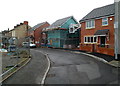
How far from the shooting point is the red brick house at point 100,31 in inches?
619

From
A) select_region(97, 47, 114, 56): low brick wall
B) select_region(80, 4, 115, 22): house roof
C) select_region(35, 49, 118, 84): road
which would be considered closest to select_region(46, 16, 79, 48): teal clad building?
→ select_region(80, 4, 115, 22): house roof

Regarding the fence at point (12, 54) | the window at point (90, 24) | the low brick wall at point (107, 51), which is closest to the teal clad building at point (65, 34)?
the window at point (90, 24)

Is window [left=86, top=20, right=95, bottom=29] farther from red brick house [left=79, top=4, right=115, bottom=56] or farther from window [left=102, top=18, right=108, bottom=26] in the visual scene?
window [left=102, top=18, right=108, bottom=26]

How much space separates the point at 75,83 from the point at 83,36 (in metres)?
16.2

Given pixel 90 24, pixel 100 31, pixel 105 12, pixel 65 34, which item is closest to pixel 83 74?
pixel 100 31

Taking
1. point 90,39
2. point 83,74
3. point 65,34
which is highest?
point 65,34

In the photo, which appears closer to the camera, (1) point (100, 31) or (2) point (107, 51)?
(2) point (107, 51)

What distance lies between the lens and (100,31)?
1727 centimetres

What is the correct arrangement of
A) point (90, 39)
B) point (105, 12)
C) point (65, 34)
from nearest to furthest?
point (105, 12) < point (90, 39) < point (65, 34)

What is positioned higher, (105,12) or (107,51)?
(105,12)

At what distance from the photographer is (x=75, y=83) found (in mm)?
5539

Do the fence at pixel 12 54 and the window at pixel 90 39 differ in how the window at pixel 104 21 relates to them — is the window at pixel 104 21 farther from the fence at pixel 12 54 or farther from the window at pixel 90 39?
the fence at pixel 12 54

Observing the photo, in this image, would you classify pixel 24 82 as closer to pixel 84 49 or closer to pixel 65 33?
pixel 84 49

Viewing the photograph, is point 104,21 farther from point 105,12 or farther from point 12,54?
point 12,54
